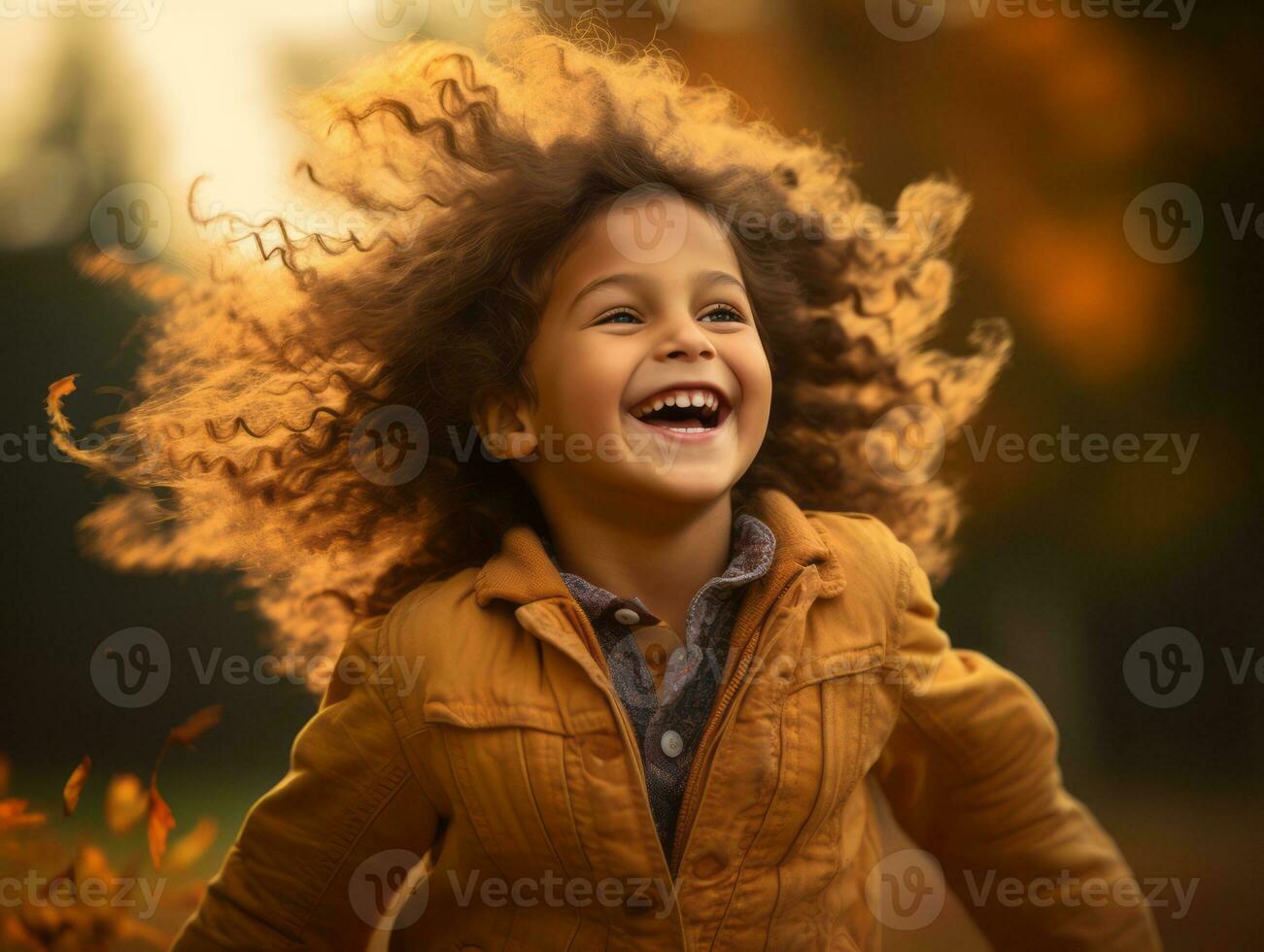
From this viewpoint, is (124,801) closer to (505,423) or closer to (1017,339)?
(505,423)

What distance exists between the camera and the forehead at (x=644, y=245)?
107 centimetres

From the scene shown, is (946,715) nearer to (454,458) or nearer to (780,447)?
(780,447)

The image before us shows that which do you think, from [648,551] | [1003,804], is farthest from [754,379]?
[1003,804]

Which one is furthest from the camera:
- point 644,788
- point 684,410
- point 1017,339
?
point 1017,339

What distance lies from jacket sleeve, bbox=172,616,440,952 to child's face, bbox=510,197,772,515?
0.92 feet

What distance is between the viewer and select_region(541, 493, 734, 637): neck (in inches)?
43.3

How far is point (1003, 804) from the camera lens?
3.80ft

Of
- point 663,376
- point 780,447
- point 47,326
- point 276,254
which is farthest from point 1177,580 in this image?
point 47,326

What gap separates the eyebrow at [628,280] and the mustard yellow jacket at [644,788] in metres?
0.22

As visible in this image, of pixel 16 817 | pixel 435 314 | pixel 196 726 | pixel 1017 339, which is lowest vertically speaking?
pixel 16 817

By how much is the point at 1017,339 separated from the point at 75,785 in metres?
1.31

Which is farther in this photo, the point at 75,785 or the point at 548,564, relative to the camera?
the point at 75,785

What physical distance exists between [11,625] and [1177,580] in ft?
4.83

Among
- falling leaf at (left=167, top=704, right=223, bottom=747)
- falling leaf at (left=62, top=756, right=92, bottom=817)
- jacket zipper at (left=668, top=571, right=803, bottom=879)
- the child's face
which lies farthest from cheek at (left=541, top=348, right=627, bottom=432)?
falling leaf at (left=62, top=756, right=92, bottom=817)
